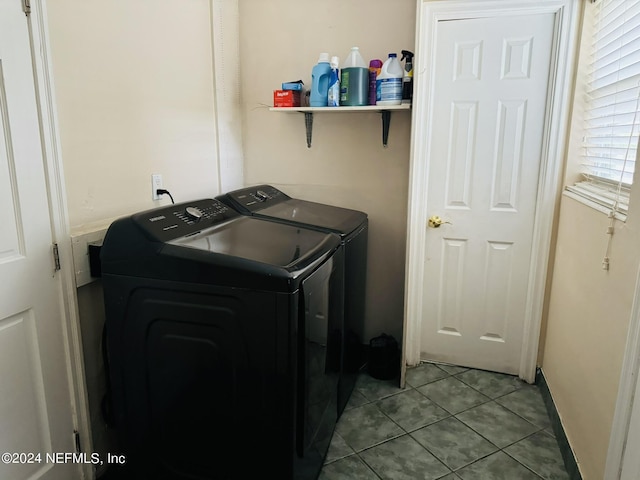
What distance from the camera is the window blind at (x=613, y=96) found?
168 cm

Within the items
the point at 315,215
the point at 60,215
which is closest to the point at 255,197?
the point at 315,215

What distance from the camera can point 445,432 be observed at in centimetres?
213

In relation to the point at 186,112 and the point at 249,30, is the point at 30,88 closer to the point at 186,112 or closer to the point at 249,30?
the point at 186,112

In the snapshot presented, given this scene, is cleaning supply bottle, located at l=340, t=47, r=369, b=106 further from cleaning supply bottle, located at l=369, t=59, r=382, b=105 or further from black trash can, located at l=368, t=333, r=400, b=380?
black trash can, located at l=368, t=333, r=400, b=380

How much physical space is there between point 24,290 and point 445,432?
191cm

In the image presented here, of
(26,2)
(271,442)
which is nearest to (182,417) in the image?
(271,442)

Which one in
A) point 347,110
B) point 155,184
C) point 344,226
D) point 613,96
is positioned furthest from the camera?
point 347,110

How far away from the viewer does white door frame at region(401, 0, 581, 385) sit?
88.6 inches

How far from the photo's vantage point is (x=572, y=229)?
2141mm

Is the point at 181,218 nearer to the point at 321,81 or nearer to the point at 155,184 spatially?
the point at 155,184

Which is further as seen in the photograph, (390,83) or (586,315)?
(390,83)

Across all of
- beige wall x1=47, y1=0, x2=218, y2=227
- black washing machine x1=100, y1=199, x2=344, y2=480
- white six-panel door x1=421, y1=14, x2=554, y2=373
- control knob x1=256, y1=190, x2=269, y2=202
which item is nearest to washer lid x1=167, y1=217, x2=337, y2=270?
black washing machine x1=100, y1=199, x2=344, y2=480

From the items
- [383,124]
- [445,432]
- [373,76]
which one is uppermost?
[373,76]

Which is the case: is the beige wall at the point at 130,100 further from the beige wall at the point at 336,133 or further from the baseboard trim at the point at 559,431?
the baseboard trim at the point at 559,431
